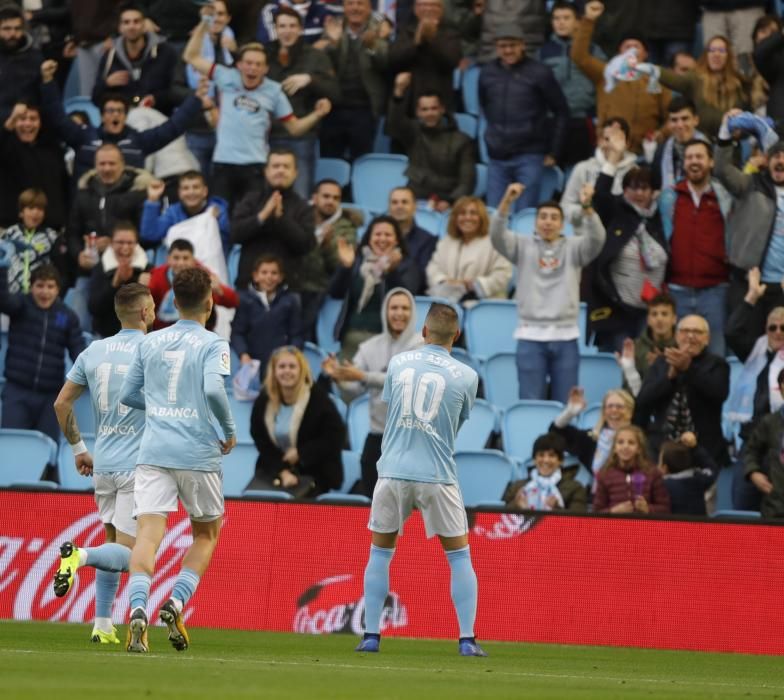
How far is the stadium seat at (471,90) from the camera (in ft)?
66.4

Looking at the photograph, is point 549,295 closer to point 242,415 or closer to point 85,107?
point 242,415

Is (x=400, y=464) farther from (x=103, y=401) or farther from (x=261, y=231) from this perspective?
(x=261, y=231)

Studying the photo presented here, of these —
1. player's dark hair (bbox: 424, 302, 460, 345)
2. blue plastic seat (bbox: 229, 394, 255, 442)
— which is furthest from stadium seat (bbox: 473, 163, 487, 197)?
player's dark hair (bbox: 424, 302, 460, 345)

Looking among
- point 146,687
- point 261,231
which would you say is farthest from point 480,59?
point 146,687

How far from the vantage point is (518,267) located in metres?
16.6

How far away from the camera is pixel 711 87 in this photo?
17.8 meters

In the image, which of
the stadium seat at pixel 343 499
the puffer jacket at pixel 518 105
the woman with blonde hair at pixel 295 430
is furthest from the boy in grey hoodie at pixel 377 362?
the puffer jacket at pixel 518 105

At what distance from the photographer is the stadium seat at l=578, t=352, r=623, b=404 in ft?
55.2

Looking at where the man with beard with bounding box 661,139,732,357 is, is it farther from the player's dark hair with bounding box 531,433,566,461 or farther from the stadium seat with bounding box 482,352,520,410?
the player's dark hair with bounding box 531,433,566,461

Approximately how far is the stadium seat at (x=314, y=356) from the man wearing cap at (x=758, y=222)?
3.95 meters

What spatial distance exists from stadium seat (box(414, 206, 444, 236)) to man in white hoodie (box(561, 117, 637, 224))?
134 cm

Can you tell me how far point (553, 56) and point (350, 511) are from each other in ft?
24.2

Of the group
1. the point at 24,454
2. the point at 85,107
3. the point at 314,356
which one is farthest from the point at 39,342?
the point at 85,107

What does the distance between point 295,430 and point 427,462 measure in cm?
442
